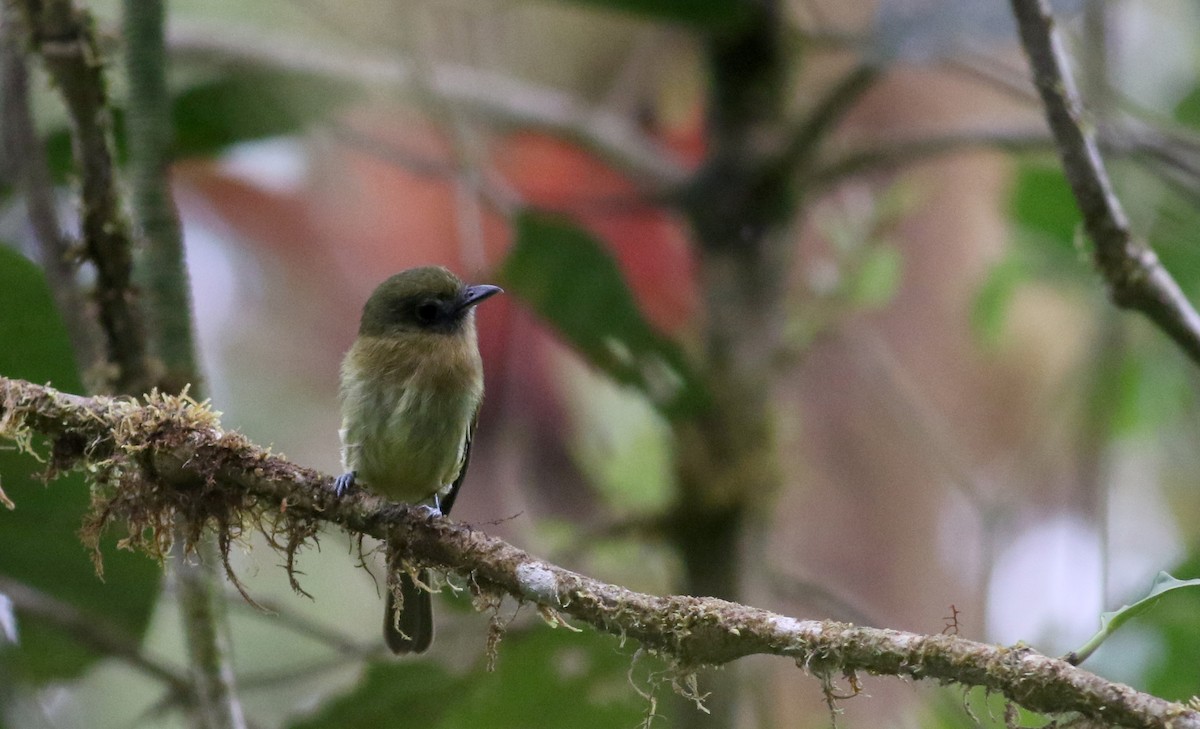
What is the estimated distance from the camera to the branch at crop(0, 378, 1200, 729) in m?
1.26

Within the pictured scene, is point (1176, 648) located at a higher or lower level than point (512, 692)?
lower

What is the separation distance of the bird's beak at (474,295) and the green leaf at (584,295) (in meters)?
0.27

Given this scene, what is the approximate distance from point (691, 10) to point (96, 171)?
142 cm

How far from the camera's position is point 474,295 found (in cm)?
255

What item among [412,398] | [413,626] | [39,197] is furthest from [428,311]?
[39,197]

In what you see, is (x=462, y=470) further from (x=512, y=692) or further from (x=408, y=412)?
(x=512, y=692)

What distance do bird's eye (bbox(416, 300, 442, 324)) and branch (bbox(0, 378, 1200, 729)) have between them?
0.81 meters

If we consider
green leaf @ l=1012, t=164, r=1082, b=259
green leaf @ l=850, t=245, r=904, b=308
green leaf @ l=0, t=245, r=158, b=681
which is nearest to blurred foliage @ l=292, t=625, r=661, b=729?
green leaf @ l=0, t=245, r=158, b=681

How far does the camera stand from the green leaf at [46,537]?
2.02 m

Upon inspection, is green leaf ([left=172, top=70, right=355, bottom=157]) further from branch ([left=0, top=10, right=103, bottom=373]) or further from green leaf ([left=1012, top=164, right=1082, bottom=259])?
green leaf ([left=1012, top=164, right=1082, bottom=259])

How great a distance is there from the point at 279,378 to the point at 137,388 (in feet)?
14.1

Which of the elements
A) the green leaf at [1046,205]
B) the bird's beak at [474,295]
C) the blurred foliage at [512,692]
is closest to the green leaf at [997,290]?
the green leaf at [1046,205]

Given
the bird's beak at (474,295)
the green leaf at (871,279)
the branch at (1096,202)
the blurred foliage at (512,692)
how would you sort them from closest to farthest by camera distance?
1. the branch at (1096,202)
2. the bird's beak at (474,295)
3. the blurred foliage at (512,692)
4. the green leaf at (871,279)

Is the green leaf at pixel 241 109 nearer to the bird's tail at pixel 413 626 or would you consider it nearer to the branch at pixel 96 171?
the branch at pixel 96 171
